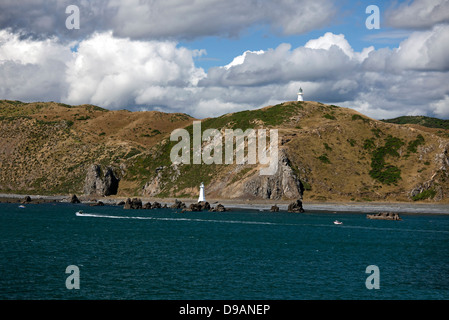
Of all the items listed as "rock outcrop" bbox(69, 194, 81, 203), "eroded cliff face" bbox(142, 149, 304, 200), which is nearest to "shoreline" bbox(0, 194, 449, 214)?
"eroded cliff face" bbox(142, 149, 304, 200)

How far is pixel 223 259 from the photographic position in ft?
206

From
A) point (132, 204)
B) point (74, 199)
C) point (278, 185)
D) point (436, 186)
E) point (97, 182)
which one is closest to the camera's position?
point (436, 186)

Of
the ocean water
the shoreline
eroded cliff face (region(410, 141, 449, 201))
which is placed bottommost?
the ocean water

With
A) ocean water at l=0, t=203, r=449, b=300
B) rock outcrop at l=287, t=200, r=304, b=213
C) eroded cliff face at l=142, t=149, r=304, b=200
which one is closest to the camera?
ocean water at l=0, t=203, r=449, b=300

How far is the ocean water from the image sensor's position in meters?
45.2

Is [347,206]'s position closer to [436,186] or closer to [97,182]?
[436,186]

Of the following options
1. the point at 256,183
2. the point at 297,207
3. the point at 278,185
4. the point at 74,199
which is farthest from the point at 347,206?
the point at 74,199

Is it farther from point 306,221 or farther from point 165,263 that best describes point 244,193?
point 165,263

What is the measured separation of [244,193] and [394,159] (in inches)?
2217

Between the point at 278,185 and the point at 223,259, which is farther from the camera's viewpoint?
the point at 278,185

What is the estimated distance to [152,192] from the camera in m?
190

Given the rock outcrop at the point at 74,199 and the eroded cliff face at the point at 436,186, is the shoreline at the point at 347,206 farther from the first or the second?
the rock outcrop at the point at 74,199

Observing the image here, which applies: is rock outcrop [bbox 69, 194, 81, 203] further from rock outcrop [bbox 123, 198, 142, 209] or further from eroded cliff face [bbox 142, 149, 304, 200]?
eroded cliff face [bbox 142, 149, 304, 200]

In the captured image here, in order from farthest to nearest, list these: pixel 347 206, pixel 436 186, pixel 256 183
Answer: pixel 256 183 < pixel 436 186 < pixel 347 206
